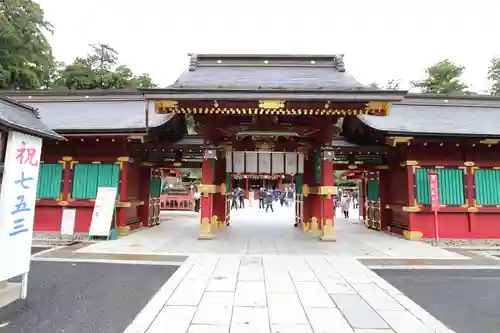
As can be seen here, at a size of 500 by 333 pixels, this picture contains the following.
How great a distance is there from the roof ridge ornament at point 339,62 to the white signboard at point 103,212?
925 centimetres

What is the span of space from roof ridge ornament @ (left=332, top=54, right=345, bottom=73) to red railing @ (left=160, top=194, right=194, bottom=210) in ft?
46.0

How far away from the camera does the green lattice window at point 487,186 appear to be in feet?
33.8

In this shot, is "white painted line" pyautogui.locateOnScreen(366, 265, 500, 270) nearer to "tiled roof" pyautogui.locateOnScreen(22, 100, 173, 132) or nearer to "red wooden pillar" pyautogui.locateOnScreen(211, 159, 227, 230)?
"red wooden pillar" pyautogui.locateOnScreen(211, 159, 227, 230)

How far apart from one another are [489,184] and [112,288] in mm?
11803

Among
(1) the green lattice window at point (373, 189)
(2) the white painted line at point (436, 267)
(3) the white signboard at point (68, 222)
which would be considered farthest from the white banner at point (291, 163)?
(3) the white signboard at point (68, 222)

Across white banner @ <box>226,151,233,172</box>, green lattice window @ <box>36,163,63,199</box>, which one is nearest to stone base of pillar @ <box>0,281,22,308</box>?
green lattice window @ <box>36,163,63,199</box>

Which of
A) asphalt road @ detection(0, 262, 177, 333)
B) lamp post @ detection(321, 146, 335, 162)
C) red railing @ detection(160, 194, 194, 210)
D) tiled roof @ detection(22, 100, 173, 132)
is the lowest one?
asphalt road @ detection(0, 262, 177, 333)

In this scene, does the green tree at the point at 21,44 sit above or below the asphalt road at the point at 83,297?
above

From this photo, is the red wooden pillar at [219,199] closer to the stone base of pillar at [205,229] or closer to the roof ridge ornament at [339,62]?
the stone base of pillar at [205,229]

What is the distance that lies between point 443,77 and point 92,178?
4288 centimetres

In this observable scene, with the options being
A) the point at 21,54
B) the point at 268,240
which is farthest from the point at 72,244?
the point at 21,54

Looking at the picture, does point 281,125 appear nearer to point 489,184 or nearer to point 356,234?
point 356,234

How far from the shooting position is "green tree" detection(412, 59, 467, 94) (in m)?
37.4

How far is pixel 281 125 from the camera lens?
1033cm
